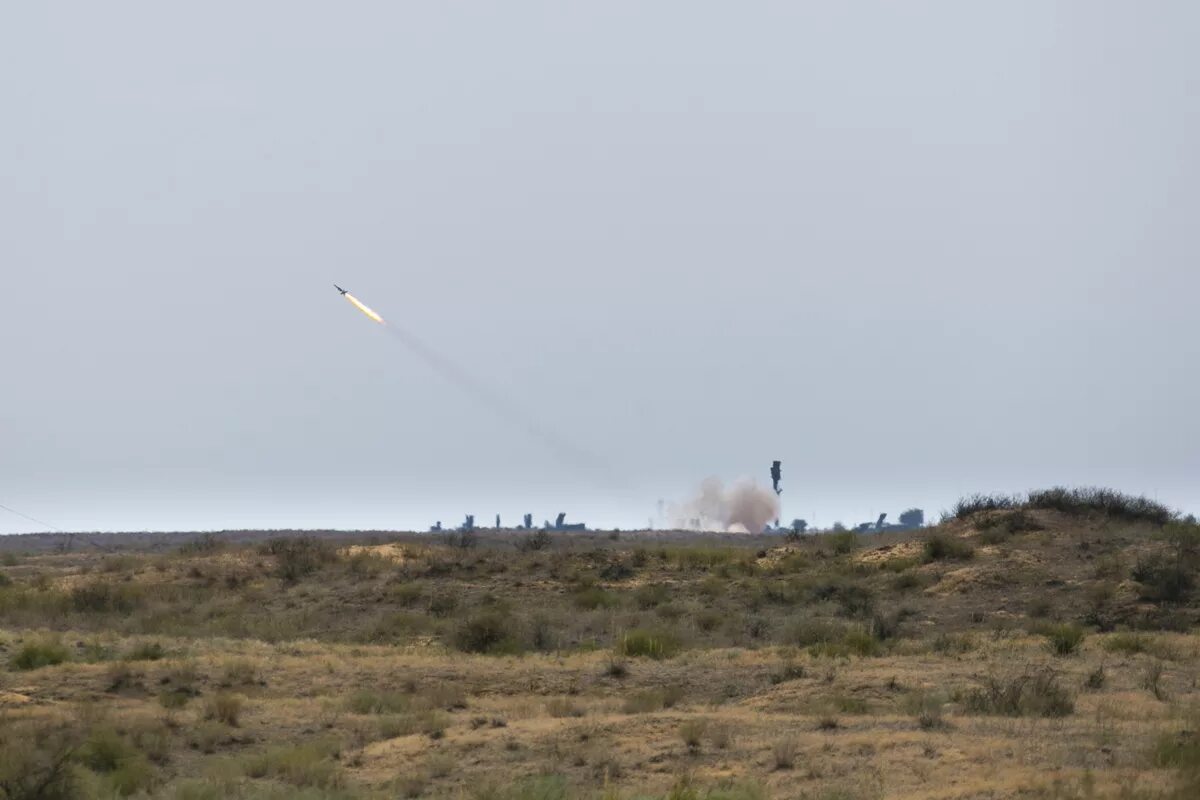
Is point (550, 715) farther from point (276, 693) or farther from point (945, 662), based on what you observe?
point (945, 662)

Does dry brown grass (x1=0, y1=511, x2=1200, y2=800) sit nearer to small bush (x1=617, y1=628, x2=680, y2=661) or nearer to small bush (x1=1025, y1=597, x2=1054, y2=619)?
small bush (x1=617, y1=628, x2=680, y2=661)

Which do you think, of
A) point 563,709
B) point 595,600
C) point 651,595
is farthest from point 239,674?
point 651,595

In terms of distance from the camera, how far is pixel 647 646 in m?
33.6

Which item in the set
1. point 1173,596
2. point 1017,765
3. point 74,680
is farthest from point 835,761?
point 1173,596

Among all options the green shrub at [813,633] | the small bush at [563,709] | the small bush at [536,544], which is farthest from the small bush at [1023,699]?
the small bush at [536,544]

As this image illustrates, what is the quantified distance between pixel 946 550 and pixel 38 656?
27955 millimetres

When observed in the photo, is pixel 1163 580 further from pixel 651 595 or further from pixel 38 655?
pixel 38 655

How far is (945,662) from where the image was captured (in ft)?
96.7

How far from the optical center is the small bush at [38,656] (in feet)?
99.2

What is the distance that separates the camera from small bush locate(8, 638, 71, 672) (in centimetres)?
3025

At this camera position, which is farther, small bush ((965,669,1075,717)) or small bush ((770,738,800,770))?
small bush ((965,669,1075,717))

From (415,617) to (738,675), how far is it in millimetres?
15381

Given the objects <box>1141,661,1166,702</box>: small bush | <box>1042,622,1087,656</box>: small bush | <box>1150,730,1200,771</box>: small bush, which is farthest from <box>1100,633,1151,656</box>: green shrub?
<box>1150,730,1200,771</box>: small bush

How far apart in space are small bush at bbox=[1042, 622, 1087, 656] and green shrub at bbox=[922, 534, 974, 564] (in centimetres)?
1314
